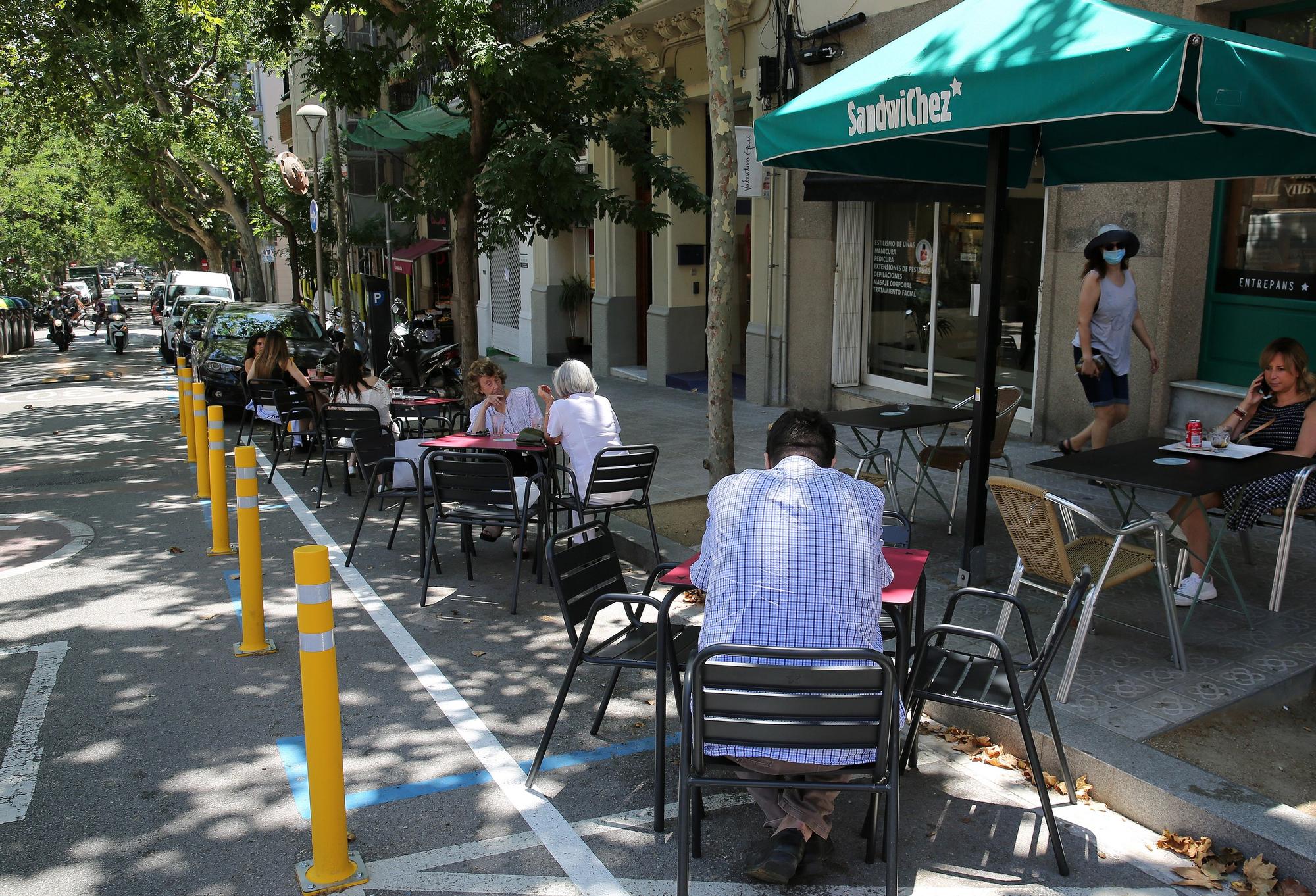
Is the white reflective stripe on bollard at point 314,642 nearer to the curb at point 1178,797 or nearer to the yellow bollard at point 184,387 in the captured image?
the curb at point 1178,797

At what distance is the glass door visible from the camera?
11.9 meters

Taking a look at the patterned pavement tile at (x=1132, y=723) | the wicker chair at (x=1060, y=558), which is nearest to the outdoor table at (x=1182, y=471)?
the wicker chair at (x=1060, y=558)

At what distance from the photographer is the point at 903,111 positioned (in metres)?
5.21

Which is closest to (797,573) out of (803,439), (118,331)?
(803,439)

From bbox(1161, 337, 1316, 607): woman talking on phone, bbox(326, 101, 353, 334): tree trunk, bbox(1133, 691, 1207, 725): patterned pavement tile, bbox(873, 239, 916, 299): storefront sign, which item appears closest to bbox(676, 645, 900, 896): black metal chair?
bbox(1133, 691, 1207, 725): patterned pavement tile

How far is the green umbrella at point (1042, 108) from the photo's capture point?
14.2 ft

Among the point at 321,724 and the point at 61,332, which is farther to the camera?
the point at 61,332

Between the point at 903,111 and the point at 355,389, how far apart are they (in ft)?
19.1

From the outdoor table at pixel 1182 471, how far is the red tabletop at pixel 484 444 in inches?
126

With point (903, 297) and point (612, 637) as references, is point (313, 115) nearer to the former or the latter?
point (903, 297)

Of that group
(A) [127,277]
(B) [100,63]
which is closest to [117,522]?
(B) [100,63]

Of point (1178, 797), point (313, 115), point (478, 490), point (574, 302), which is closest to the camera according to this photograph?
point (1178, 797)

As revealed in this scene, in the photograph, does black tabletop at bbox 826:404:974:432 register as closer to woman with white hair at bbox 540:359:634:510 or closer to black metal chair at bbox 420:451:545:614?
woman with white hair at bbox 540:359:634:510

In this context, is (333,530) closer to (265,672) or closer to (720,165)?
(265,672)
